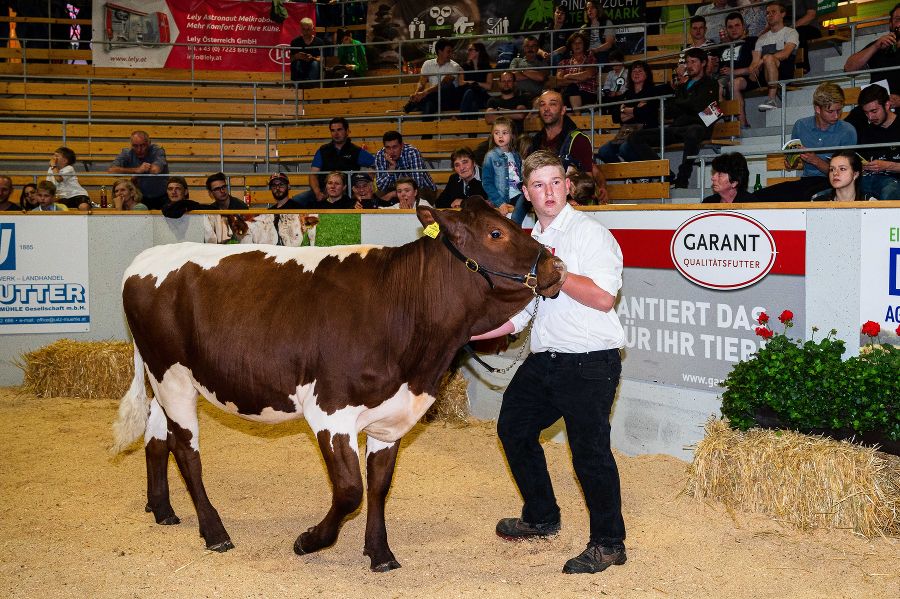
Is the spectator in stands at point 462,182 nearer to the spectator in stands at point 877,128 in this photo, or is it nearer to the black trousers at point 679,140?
the black trousers at point 679,140

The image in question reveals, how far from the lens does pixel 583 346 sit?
447cm

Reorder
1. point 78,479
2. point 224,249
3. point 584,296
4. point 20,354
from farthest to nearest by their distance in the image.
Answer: point 20,354 < point 78,479 < point 224,249 < point 584,296

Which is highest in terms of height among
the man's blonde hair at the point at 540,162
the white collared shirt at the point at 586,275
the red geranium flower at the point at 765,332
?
the man's blonde hair at the point at 540,162

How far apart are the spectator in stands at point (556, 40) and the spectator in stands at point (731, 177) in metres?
8.01

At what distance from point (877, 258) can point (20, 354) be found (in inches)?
325

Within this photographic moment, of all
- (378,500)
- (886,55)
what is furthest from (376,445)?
(886,55)

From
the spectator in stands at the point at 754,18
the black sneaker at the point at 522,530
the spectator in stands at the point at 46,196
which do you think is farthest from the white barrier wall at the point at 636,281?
the spectator in stands at the point at 754,18

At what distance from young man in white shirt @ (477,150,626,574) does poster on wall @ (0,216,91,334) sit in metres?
6.47

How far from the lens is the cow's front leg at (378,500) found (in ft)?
15.5

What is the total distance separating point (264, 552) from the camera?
4.96 metres

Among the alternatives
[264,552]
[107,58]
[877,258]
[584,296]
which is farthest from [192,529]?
[107,58]

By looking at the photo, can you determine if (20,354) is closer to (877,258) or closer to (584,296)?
(584,296)

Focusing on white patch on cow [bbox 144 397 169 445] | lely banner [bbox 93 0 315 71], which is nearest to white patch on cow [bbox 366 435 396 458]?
white patch on cow [bbox 144 397 169 445]

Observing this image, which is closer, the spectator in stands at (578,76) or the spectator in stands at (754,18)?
the spectator in stands at (754,18)
